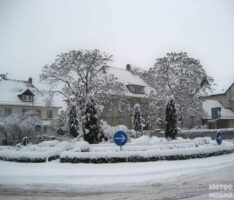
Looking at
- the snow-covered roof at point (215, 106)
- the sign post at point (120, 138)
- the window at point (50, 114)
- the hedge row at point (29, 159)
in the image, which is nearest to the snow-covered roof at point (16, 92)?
the window at point (50, 114)

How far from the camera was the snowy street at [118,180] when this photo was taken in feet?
34.8

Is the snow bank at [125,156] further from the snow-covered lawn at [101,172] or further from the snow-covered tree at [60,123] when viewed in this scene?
the snow-covered tree at [60,123]

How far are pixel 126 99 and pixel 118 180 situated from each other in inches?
1300

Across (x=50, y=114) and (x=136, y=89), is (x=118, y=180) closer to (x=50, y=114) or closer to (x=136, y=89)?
(x=136, y=89)

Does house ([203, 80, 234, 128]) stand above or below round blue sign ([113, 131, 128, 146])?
above

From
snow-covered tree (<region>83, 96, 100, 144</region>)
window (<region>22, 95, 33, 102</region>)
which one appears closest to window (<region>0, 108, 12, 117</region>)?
window (<region>22, 95, 33, 102</region>)

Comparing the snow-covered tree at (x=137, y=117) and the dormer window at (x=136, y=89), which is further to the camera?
the dormer window at (x=136, y=89)

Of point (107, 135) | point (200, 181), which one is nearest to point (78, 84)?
point (107, 135)

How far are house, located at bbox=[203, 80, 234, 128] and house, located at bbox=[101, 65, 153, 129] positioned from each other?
1037 centimetres

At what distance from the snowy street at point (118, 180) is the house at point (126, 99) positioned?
76.8 ft

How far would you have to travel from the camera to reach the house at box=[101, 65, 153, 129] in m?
44.1

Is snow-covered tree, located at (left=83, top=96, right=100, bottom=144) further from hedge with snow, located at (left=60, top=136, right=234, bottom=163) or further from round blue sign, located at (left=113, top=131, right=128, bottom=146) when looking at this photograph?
round blue sign, located at (left=113, top=131, right=128, bottom=146)

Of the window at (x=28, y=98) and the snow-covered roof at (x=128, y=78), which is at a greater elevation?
the snow-covered roof at (x=128, y=78)

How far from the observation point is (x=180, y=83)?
43500 mm
